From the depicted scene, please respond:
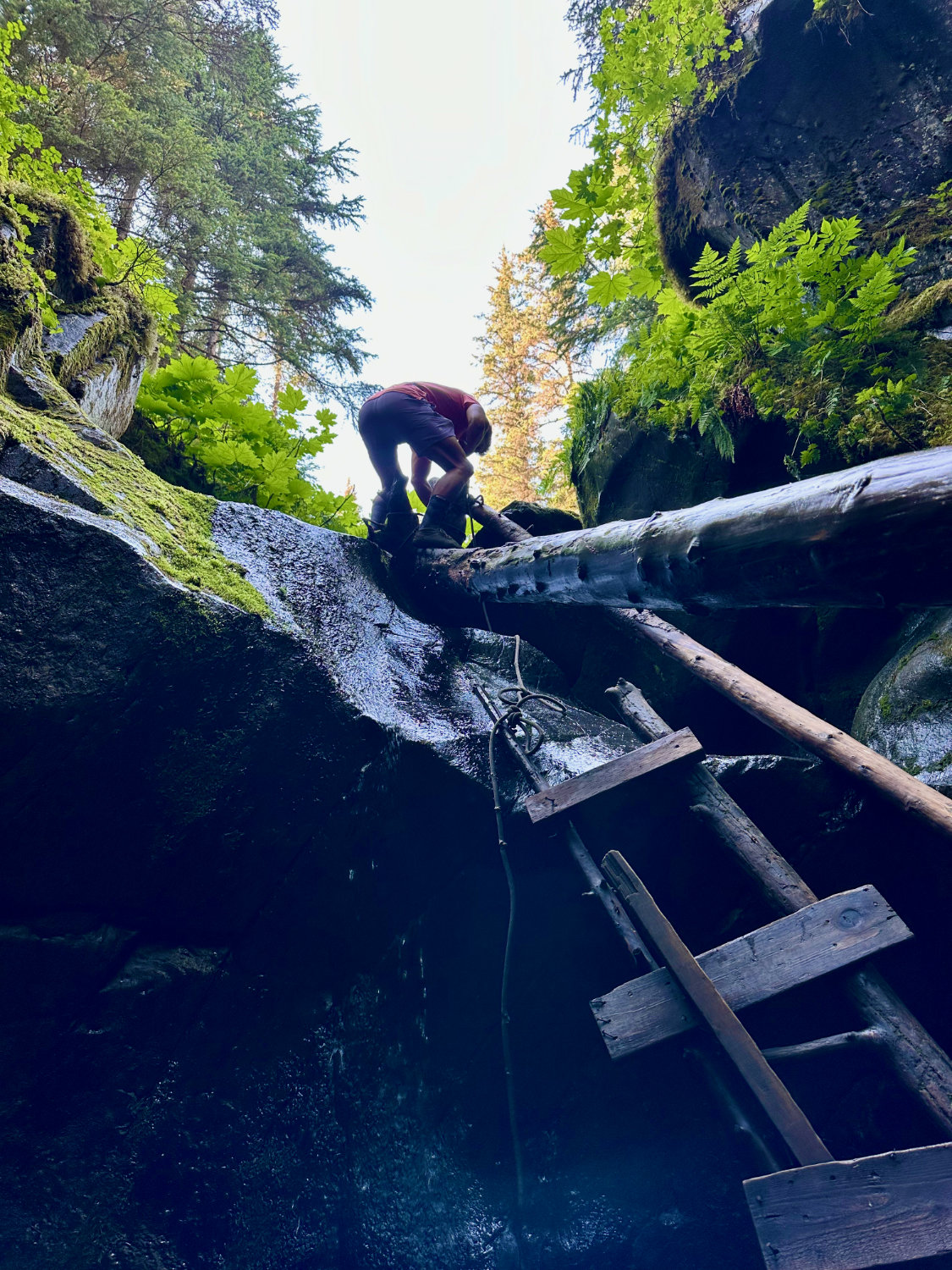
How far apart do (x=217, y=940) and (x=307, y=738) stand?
1.11m

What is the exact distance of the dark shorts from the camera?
562cm

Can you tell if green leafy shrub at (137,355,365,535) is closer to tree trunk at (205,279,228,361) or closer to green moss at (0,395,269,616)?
green moss at (0,395,269,616)

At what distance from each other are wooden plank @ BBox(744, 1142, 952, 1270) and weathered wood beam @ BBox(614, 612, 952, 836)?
1.45m

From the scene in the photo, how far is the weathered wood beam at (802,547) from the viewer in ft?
4.82

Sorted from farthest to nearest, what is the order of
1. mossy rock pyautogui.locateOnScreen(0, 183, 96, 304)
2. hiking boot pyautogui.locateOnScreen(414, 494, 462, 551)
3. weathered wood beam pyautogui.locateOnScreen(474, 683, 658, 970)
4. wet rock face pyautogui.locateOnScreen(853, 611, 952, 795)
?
hiking boot pyautogui.locateOnScreen(414, 494, 462, 551) < mossy rock pyautogui.locateOnScreen(0, 183, 96, 304) < wet rock face pyautogui.locateOnScreen(853, 611, 952, 795) < weathered wood beam pyautogui.locateOnScreen(474, 683, 658, 970)

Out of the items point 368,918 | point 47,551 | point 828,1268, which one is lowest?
point 828,1268

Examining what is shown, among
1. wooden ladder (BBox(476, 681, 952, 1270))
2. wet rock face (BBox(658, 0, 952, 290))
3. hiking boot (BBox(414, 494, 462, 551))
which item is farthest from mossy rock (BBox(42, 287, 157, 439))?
wet rock face (BBox(658, 0, 952, 290))

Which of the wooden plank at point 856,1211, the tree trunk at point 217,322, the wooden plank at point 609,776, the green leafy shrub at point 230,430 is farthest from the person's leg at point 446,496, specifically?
the tree trunk at point 217,322

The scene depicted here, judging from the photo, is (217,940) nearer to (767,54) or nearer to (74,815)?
(74,815)

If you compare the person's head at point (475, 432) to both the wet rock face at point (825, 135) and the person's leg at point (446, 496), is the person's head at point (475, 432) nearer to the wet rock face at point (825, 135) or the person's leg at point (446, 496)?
the person's leg at point (446, 496)

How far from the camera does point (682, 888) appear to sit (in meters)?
3.77

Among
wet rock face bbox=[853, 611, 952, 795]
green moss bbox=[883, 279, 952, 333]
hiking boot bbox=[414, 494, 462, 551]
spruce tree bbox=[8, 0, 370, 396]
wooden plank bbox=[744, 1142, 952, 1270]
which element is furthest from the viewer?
spruce tree bbox=[8, 0, 370, 396]

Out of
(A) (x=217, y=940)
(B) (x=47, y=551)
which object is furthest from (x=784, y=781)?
(B) (x=47, y=551)

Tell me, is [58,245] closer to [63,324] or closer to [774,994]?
[63,324]
